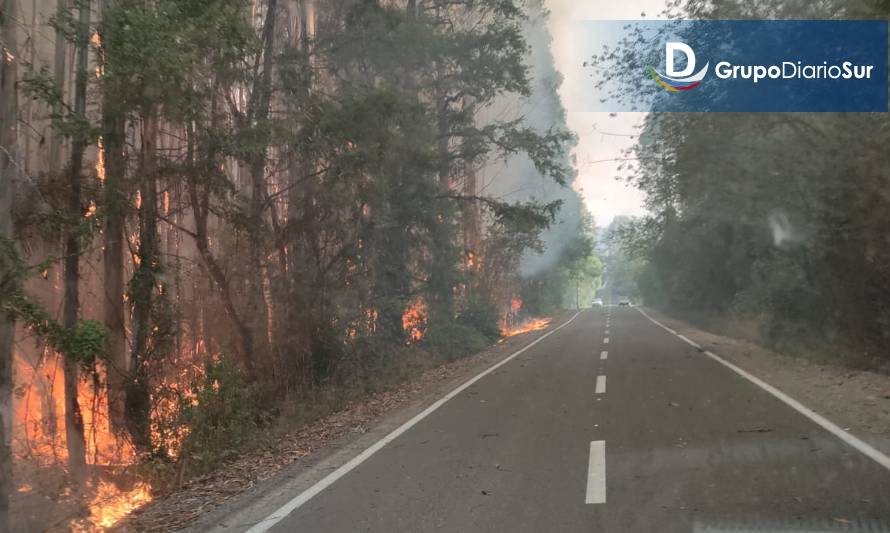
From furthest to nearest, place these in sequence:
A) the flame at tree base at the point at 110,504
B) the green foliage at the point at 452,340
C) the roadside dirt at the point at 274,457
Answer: the green foliage at the point at 452,340
the flame at tree base at the point at 110,504
the roadside dirt at the point at 274,457

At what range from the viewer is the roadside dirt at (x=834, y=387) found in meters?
8.42

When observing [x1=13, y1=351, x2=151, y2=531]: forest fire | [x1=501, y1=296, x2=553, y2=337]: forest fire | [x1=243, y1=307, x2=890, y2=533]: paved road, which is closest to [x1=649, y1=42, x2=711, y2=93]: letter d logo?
[x1=243, y1=307, x2=890, y2=533]: paved road

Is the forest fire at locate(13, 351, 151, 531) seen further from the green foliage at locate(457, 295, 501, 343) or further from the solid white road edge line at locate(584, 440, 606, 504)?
the green foliage at locate(457, 295, 501, 343)

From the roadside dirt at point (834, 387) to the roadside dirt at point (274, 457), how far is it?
6.15 m

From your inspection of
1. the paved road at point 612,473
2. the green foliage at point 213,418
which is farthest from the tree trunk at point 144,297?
the paved road at point 612,473

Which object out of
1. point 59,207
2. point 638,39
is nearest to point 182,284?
point 59,207

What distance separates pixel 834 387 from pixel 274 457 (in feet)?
30.2

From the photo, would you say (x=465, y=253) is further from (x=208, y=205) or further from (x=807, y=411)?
(x=807, y=411)

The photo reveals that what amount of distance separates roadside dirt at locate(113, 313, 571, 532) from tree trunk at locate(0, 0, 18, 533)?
3.64m

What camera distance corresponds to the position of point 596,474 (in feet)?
21.8

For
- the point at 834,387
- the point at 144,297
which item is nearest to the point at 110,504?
the point at 144,297

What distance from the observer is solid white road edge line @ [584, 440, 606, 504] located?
593 cm

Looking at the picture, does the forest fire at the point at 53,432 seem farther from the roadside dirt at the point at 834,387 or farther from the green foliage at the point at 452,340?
the green foliage at the point at 452,340

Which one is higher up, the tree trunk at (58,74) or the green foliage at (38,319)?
the tree trunk at (58,74)
